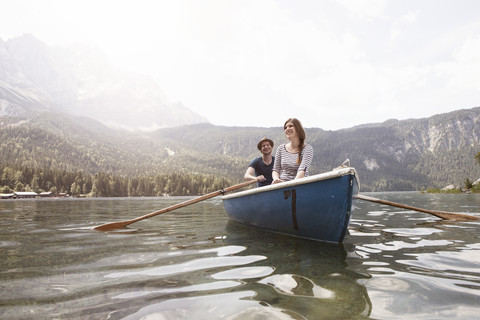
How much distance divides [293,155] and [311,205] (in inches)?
86.4

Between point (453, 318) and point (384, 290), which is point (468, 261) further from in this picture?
point (453, 318)

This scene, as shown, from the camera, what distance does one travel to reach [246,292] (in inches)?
120

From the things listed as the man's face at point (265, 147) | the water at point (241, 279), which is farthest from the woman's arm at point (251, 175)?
the water at point (241, 279)

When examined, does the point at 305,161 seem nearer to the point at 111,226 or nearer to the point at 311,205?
the point at 311,205

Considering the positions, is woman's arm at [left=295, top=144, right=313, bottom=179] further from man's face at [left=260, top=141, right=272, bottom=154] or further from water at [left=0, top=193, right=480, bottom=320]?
man's face at [left=260, top=141, right=272, bottom=154]

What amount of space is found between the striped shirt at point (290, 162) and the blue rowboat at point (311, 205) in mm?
1127

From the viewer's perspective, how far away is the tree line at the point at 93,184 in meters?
105

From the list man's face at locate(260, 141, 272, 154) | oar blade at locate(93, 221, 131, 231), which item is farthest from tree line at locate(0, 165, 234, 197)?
man's face at locate(260, 141, 272, 154)

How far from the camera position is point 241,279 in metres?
3.55

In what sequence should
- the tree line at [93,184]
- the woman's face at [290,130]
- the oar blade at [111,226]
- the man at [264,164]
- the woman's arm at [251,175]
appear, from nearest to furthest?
the woman's face at [290,130]
the oar blade at [111,226]
the woman's arm at [251,175]
the man at [264,164]
the tree line at [93,184]

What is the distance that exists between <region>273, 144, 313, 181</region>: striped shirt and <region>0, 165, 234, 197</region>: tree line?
118723 millimetres

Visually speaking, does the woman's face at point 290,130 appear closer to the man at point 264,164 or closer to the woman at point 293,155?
the woman at point 293,155

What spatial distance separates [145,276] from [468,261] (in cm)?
480

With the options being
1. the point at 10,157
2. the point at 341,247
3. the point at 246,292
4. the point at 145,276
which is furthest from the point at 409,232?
the point at 10,157
